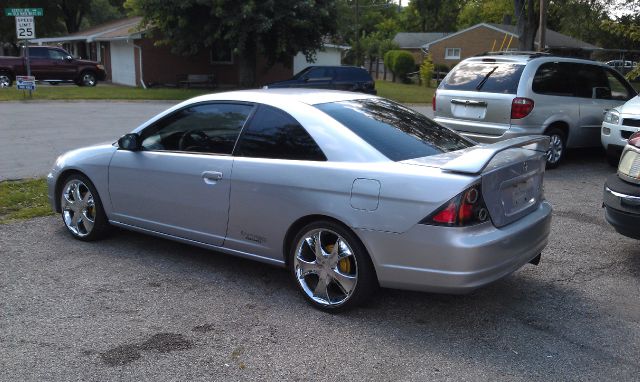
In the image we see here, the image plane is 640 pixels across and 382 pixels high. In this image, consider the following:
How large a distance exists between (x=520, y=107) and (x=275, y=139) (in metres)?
5.55

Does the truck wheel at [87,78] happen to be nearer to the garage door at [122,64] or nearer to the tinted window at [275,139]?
the garage door at [122,64]

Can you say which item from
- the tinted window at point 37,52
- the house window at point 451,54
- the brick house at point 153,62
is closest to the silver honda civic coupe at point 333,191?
the brick house at point 153,62

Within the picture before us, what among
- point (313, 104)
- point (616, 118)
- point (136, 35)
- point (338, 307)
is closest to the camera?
point (338, 307)

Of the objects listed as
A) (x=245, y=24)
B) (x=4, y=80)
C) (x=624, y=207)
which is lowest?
(x=4, y=80)

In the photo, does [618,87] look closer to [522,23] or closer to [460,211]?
[460,211]

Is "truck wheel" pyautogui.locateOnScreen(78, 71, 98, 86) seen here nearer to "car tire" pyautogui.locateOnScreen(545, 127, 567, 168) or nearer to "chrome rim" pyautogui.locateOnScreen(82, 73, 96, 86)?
"chrome rim" pyautogui.locateOnScreen(82, 73, 96, 86)

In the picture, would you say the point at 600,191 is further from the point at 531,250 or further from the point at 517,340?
→ the point at 517,340

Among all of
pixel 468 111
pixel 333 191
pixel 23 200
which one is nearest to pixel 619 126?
pixel 468 111

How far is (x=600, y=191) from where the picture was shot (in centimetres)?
822

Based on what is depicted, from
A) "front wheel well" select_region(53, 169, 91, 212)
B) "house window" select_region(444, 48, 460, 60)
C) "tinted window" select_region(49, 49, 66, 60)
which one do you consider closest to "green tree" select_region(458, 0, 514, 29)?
"house window" select_region(444, 48, 460, 60)

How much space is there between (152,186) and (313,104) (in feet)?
5.35

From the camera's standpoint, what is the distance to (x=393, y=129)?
4.57m

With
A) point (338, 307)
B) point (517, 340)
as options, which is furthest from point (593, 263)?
point (338, 307)

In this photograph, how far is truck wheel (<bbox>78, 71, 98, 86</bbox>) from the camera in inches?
1168
